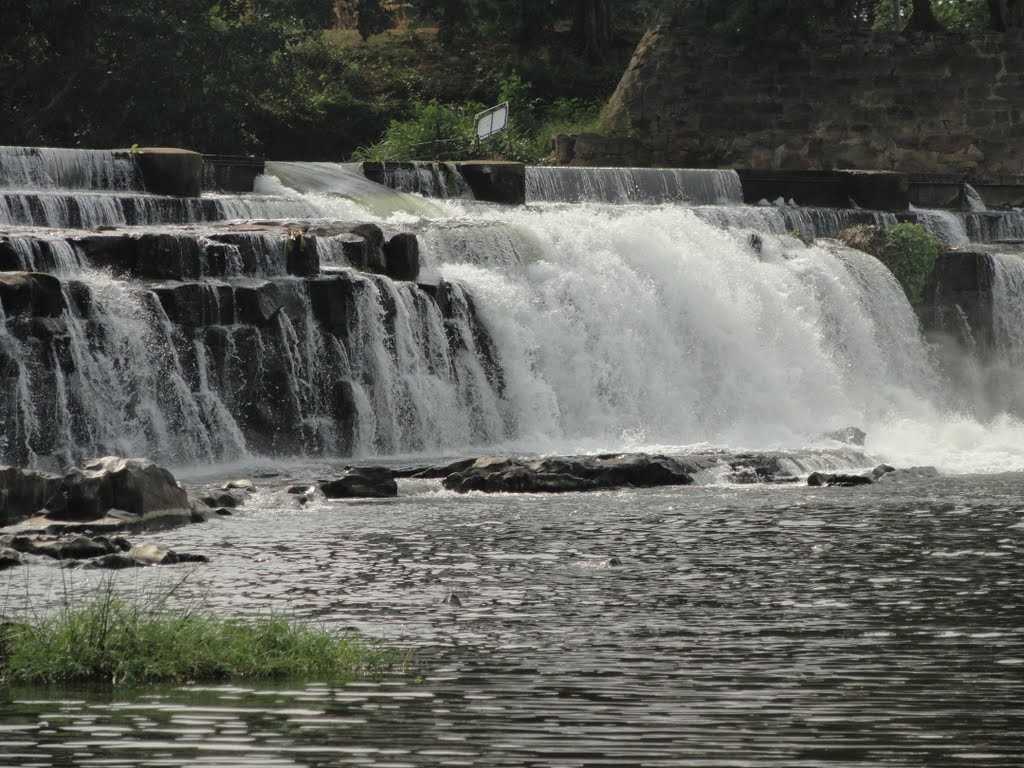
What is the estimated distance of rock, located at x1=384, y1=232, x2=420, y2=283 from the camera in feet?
103

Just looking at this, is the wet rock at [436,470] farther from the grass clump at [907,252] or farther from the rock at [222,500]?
the grass clump at [907,252]

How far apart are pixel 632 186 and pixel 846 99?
32.0 ft

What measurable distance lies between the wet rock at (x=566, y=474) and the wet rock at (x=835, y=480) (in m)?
1.51

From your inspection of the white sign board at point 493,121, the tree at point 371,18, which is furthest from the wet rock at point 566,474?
the tree at point 371,18

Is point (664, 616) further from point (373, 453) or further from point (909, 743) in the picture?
point (373, 453)

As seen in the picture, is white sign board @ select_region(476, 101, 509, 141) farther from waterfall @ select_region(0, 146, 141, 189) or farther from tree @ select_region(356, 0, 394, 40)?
waterfall @ select_region(0, 146, 141, 189)

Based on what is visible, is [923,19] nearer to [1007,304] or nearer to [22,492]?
[1007,304]

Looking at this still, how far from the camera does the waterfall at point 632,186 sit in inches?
1571

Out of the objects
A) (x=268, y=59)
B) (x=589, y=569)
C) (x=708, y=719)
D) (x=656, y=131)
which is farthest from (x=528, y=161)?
(x=708, y=719)

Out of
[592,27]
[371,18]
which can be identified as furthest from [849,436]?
[371,18]

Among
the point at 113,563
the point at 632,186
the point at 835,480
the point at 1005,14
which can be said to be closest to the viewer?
the point at 113,563

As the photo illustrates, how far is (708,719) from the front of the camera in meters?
10.9

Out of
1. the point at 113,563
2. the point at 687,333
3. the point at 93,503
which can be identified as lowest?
the point at 113,563

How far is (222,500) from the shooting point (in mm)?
22547
